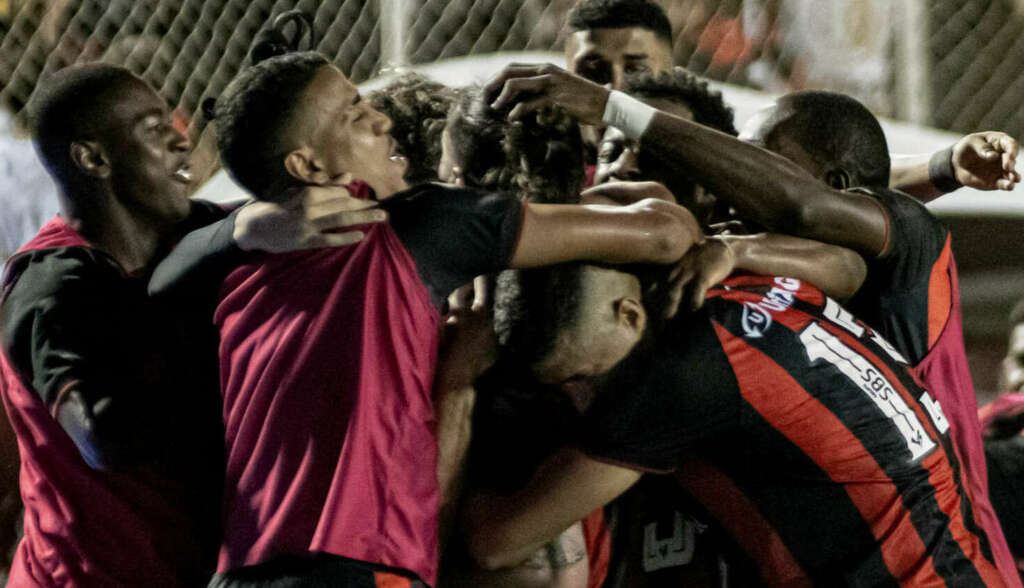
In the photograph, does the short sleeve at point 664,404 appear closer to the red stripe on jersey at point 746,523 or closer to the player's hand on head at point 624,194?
the red stripe on jersey at point 746,523

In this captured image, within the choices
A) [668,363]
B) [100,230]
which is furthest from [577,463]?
[100,230]

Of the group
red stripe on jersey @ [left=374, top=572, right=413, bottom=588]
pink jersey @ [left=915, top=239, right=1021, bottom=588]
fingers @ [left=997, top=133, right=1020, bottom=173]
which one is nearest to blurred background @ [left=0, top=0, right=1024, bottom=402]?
fingers @ [left=997, top=133, right=1020, bottom=173]

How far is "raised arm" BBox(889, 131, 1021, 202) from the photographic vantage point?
2809 millimetres

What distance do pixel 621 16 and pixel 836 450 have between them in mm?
1897

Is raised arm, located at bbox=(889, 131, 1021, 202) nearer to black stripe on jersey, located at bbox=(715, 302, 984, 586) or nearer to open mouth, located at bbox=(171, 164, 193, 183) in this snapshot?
black stripe on jersey, located at bbox=(715, 302, 984, 586)

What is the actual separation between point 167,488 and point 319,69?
30.7 inches

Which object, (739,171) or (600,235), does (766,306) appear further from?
(600,235)

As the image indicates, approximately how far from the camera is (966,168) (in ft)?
9.58

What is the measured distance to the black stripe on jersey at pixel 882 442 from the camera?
7.24 feet

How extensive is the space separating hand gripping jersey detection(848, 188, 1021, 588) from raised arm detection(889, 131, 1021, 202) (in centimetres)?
32

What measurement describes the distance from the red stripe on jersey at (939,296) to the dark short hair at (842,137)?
0.21 meters

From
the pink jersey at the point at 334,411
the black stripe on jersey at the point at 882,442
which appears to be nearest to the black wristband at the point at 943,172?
the black stripe on jersey at the point at 882,442

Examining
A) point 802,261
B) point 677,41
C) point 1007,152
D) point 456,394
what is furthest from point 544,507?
point 677,41

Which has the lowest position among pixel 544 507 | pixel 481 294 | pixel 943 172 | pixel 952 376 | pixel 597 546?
pixel 597 546
